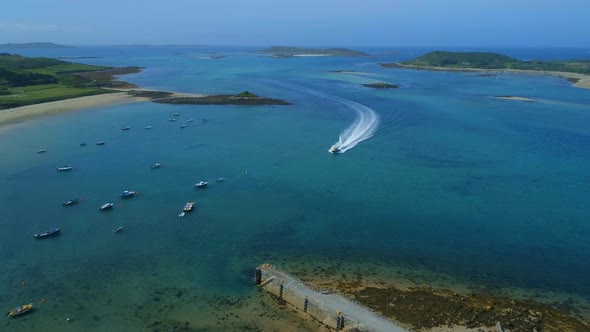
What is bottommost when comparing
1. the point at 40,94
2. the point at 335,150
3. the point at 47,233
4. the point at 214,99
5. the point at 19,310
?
the point at 19,310

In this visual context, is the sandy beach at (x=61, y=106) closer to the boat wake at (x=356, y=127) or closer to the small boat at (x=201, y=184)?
the small boat at (x=201, y=184)

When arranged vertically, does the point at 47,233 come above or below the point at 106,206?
below

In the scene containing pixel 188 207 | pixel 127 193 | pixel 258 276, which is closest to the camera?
pixel 258 276

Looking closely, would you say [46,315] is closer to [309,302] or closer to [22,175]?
[309,302]

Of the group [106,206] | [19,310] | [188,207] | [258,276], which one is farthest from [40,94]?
[258,276]

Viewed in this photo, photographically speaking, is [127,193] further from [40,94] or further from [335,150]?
[40,94]
